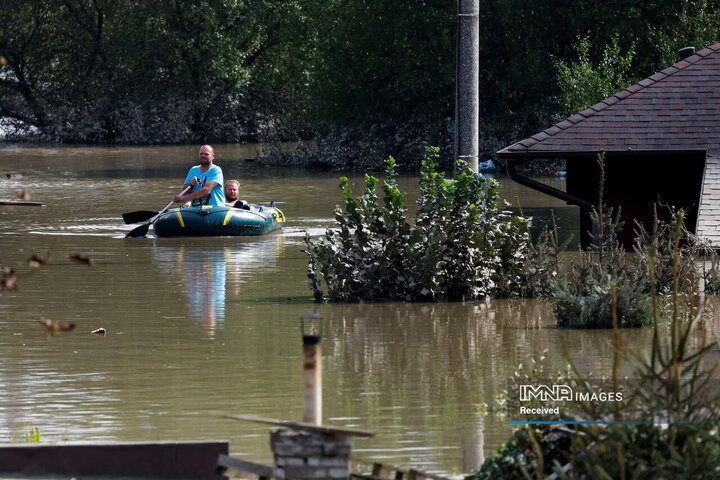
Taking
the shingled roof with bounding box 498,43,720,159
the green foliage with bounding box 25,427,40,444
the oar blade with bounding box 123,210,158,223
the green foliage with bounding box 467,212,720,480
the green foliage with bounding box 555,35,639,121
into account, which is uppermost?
the green foliage with bounding box 555,35,639,121

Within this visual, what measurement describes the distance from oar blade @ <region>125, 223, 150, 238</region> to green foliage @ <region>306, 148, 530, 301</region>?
360 inches

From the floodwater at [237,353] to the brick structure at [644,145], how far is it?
420 cm

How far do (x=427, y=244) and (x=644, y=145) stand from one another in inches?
228

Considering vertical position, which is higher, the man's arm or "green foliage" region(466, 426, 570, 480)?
the man's arm

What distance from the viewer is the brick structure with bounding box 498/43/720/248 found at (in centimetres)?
2256

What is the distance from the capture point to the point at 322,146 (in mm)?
51719

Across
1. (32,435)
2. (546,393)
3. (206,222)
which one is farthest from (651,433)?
(206,222)

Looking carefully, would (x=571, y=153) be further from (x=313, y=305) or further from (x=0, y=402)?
(x=0, y=402)

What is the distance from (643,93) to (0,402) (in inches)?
545

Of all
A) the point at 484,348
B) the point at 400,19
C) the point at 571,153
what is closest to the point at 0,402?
the point at 484,348

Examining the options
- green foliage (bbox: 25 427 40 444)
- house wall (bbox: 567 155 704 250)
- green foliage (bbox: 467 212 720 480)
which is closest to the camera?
green foliage (bbox: 467 212 720 480)

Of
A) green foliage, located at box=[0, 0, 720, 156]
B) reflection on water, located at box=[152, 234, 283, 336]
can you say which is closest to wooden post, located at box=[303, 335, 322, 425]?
reflection on water, located at box=[152, 234, 283, 336]

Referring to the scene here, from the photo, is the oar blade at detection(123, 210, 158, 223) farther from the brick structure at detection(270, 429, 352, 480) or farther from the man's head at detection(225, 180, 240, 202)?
the brick structure at detection(270, 429, 352, 480)

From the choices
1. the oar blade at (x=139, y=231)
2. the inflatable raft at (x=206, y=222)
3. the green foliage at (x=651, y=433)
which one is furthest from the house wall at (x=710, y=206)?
the green foliage at (x=651, y=433)
